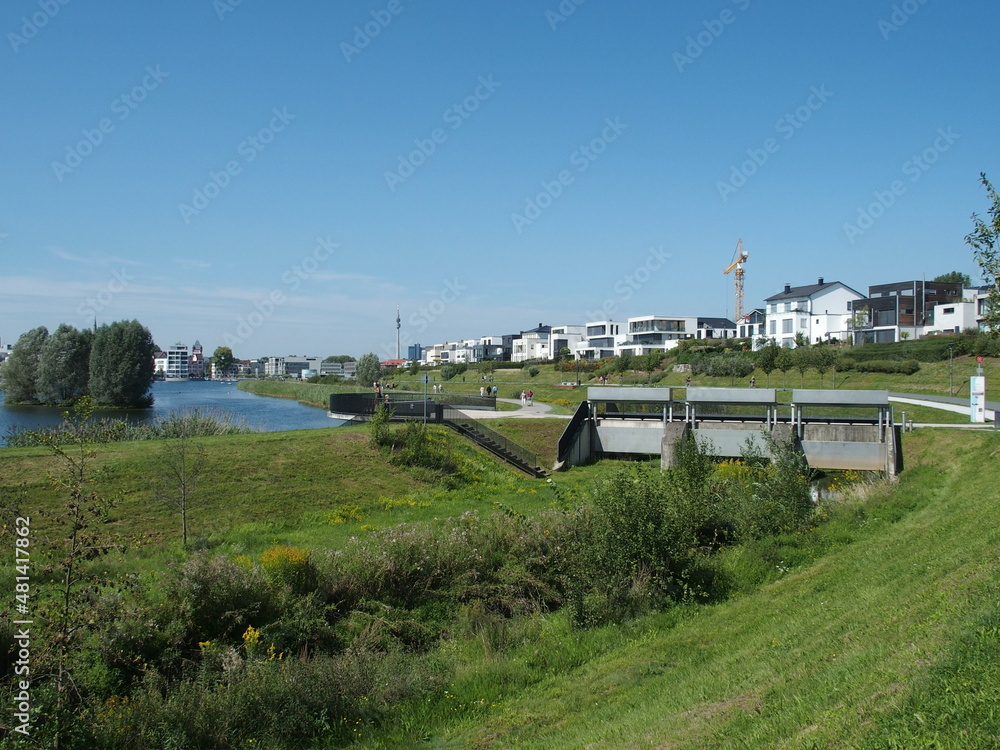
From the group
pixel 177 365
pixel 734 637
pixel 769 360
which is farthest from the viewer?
pixel 177 365

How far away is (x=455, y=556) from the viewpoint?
1337 centimetres

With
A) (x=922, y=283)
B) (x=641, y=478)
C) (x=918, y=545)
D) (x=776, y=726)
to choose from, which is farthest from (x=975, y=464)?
(x=922, y=283)

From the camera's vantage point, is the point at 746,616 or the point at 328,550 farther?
the point at 328,550

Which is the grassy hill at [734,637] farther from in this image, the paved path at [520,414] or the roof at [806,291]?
the roof at [806,291]

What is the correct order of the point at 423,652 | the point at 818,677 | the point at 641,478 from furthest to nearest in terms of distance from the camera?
1. the point at 641,478
2. the point at 423,652
3. the point at 818,677

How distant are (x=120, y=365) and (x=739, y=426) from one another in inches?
1894

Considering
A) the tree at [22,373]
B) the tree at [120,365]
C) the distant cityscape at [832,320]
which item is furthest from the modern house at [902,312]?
the tree at [22,373]

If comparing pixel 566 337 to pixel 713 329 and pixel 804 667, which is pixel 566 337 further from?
pixel 804 667

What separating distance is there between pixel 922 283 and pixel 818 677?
3004 inches

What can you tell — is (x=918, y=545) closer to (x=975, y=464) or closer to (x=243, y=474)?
(x=975, y=464)

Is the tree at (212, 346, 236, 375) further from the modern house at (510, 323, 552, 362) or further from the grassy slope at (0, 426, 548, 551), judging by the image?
the grassy slope at (0, 426, 548, 551)

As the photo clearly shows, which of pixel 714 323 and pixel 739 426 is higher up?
pixel 714 323

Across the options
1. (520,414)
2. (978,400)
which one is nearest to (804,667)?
(978,400)

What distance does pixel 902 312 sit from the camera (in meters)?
69.4
